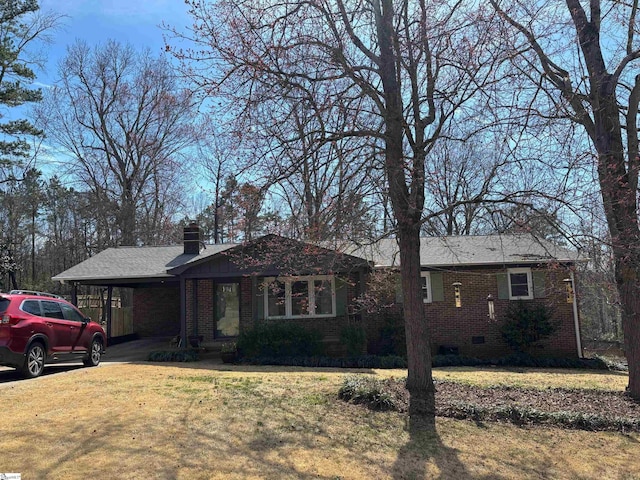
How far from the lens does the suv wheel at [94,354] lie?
11109 millimetres

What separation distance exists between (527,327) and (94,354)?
477 inches

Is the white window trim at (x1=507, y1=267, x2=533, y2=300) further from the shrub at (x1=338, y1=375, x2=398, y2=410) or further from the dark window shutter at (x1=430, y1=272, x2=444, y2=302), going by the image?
the shrub at (x1=338, y1=375, x2=398, y2=410)

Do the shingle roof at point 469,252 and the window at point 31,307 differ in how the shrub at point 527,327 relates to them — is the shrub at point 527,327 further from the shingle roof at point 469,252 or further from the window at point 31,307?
the window at point 31,307

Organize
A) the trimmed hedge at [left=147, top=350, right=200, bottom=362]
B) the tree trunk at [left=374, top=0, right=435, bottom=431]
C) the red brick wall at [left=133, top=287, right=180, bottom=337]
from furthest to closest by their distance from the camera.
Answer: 1. the red brick wall at [left=133, top=287, right=180, bottom=337]
2. the trimmed hedge at [left=147, top=350, right=200, bottom=362]
3. the tree trunk at [left=374, top=0, right=435, bottom=431]

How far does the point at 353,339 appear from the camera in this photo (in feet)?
44.4

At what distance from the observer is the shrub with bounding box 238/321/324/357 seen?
1337 centimetres

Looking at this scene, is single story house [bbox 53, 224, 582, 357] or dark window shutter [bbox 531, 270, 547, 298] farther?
dark window shutter [bbox 531, 270, 547, 298]

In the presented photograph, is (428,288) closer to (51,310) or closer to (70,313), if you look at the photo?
(70,313)

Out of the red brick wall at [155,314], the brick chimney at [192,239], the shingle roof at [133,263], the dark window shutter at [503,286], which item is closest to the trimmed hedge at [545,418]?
the dark window shutter at [503,286]

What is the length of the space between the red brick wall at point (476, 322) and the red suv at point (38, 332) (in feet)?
27.4

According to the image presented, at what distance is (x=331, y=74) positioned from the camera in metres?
7.68

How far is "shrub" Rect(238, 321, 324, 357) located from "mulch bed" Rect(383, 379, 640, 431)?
5.43m

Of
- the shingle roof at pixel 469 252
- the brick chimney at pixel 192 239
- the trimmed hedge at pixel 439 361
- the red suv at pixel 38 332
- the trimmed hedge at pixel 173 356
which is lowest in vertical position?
the trimmed hedge at pixel 439 361

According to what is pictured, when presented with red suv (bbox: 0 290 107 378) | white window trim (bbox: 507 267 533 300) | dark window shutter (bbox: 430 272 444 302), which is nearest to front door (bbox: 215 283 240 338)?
red suv (bbox: 0 290 107 378)
